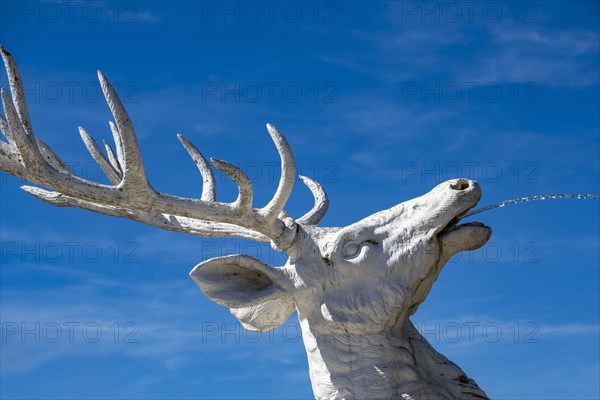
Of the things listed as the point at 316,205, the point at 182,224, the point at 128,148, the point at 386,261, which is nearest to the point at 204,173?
the point at 182,224

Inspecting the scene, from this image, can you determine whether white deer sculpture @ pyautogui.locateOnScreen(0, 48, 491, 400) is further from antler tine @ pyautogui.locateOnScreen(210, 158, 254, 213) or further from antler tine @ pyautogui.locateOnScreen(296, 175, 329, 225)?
antler tine @ pyautogui.locateOnScreen(296, 175, 329, 225)

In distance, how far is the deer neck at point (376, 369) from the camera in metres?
6.32

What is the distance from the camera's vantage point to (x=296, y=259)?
6.68 metres

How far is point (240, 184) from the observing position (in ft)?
21.5

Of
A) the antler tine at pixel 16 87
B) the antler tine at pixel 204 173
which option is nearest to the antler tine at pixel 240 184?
the antler tine at pixel 204 173

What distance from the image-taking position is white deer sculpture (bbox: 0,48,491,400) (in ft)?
20.9

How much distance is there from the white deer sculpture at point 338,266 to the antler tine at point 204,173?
116cm

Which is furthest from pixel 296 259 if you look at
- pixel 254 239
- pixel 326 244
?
pixel 254 239

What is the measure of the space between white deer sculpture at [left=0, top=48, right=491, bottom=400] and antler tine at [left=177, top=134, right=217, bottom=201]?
1.16 meters

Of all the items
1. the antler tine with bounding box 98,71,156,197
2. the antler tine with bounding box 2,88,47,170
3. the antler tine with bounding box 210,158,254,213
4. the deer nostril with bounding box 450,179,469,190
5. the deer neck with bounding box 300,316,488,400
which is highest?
the antler tine with bounding box 2,88,47,170

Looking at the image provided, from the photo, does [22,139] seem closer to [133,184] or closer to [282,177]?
[133,184]

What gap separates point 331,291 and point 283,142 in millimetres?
1071

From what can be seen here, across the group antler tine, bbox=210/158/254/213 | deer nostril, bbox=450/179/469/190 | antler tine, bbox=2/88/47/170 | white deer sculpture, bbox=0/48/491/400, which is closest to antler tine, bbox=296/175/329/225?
white deer sculpture, bbox=0/48/491/400

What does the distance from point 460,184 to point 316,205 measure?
1.67m
